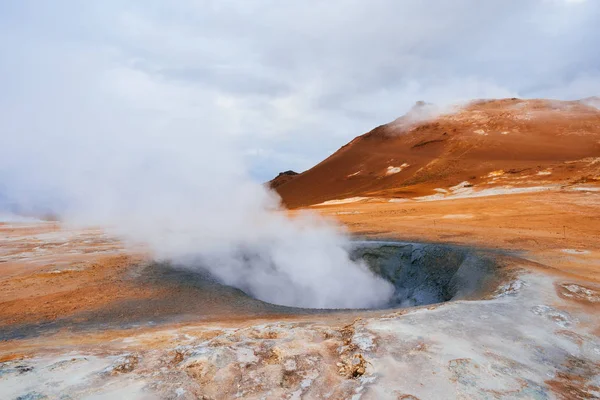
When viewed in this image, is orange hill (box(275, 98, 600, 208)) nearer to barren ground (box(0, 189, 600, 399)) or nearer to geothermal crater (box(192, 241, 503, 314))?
geothermal crater (box(192, 241, 503, 314))

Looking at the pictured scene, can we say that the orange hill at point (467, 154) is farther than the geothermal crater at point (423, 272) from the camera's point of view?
Yes

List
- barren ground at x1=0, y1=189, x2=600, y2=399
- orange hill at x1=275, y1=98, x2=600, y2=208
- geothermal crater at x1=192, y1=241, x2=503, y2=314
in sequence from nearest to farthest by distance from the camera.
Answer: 1. barren ground at x1=0, y1=189, x2=600, y2=399
2. geothermal crater at x1=192, y1=241, x2=503, y2=314
3. orange hill at x1=275, y1=98, x2=600, y2=208

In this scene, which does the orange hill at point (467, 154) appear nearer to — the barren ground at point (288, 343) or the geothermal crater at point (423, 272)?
the geothermal crater at point (423, 272)

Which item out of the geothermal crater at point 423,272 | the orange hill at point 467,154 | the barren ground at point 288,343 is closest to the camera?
the barren ground at point 288,343

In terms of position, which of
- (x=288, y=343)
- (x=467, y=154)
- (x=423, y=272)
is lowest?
(x=423, y=272)

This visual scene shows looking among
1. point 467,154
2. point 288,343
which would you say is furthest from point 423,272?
point 467,154

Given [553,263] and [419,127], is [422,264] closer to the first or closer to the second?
[553,263]

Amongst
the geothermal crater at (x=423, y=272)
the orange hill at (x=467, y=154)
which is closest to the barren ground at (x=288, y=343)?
the geothermal crater at (x=423, y=272)

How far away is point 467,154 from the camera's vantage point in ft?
131

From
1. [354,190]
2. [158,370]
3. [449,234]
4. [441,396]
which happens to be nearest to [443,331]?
[441,396]

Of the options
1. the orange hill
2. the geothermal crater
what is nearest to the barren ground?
the geothermal crater

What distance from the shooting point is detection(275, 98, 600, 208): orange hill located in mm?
32000

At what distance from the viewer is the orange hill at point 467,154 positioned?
32.0 m

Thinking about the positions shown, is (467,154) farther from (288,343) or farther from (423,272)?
(288,343)
